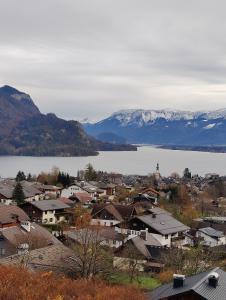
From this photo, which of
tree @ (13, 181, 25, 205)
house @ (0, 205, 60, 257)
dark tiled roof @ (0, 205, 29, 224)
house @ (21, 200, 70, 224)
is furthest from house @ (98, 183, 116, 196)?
house @ (0, 205, 60, 257)

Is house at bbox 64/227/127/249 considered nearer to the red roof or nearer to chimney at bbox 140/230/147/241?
chimney at bbox 140/230/147/241

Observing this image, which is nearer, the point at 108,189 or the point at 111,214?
the point at 111,214

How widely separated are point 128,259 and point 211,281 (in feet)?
38.9

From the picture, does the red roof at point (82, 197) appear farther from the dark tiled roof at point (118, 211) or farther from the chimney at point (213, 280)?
the chimney at point (213, 280)

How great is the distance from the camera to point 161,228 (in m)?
35.2

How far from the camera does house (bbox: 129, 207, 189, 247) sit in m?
34.7

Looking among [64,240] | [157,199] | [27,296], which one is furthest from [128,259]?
[157,199]

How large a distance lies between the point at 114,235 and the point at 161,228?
177 inches

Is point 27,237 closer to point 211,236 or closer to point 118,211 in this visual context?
point 118,211

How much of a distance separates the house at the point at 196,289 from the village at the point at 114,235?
0.24 ft

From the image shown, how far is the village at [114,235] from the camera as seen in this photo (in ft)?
74.1

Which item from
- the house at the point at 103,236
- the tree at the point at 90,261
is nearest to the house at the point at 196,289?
the tree at the point at 90,261

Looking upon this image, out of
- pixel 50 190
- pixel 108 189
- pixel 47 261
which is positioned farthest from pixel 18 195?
pixel 47 261

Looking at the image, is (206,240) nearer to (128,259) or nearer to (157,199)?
(128,259)
